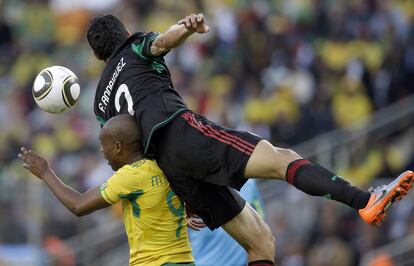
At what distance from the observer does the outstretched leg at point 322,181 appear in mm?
7027

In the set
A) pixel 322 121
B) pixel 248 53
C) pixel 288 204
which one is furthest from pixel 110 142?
pixel 248 53

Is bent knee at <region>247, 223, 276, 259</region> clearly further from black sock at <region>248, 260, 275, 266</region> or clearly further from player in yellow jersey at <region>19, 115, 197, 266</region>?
player in yellow jersey at <region>19, 115, 197, 266</region>

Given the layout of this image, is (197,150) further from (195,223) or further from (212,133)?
(195,223)

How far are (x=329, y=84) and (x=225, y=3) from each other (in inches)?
121

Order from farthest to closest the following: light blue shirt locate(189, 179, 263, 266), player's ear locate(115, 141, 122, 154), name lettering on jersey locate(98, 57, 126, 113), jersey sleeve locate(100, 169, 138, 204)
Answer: light blue shirt locate(189, 179, 263, 266), name lettering on jersey locate(98, 57, 126, 113), player's ear locate(115, 141, 122, 154), jersey sleeve locate(100, 169, 138, 204)

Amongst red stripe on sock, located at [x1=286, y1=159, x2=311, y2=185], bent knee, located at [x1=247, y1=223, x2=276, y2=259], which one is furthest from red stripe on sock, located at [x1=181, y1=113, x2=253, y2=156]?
bent knee, located at [x1=247, y1=223, x2=276, y2=259]

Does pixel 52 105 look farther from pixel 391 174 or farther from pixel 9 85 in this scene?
pixel 9 85

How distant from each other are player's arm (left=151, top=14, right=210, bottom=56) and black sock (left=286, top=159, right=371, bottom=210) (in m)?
1.07

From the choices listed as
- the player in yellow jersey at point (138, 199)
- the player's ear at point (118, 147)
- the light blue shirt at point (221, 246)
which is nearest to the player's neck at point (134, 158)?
the player in yellow jersey at point (138, 199)

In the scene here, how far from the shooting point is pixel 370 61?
14.1 m

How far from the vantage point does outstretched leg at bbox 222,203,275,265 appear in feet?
26.1

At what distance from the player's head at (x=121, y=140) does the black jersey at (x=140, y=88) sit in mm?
65

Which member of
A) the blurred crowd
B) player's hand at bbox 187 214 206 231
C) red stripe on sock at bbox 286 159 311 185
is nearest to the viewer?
red stripe on sock at bbox 286 159 311 185

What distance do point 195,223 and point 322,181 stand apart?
1499 millimetres
